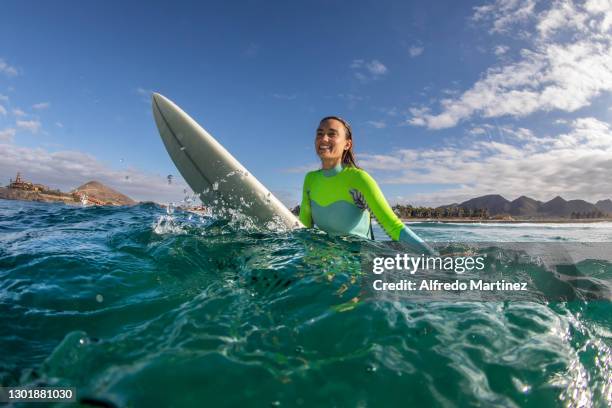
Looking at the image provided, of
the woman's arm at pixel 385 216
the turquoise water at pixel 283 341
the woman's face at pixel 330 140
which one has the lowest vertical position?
the turquoise water at pixel 283 341

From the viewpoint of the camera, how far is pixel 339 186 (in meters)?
4.18

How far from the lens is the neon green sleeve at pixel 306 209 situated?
4.67 m

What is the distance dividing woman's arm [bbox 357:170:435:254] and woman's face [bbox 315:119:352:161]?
483mm

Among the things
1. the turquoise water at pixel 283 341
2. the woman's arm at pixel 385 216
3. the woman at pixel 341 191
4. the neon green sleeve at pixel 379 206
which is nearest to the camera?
the turquoise water at pixel 283 341

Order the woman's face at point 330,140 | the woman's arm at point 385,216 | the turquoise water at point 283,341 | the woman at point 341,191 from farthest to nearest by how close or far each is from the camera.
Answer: the woman's face at point 330,140 < the woman at point 341,191 < the woman's arm at point 385,216 < the turquoise water at point 283,341

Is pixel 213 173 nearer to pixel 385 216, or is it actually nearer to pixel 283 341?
pixel 385 216

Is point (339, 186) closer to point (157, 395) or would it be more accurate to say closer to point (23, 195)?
point (157, 395)

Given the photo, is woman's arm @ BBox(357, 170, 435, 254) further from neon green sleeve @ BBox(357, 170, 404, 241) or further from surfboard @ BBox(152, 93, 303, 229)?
surfboard @ BBox(152, 93, 303, 229)

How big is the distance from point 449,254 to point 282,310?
6.48 feet

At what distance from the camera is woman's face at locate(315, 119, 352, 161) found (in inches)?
167

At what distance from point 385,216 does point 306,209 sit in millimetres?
1306

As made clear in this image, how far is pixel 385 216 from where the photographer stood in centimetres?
379

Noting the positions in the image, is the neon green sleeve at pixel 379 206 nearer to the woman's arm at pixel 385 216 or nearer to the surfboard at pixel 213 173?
the woman's arm at pixel 385 216

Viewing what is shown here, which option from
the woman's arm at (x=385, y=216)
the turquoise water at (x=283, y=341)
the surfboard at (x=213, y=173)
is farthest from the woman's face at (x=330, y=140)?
the turquoise water at (x=283, y=341)
